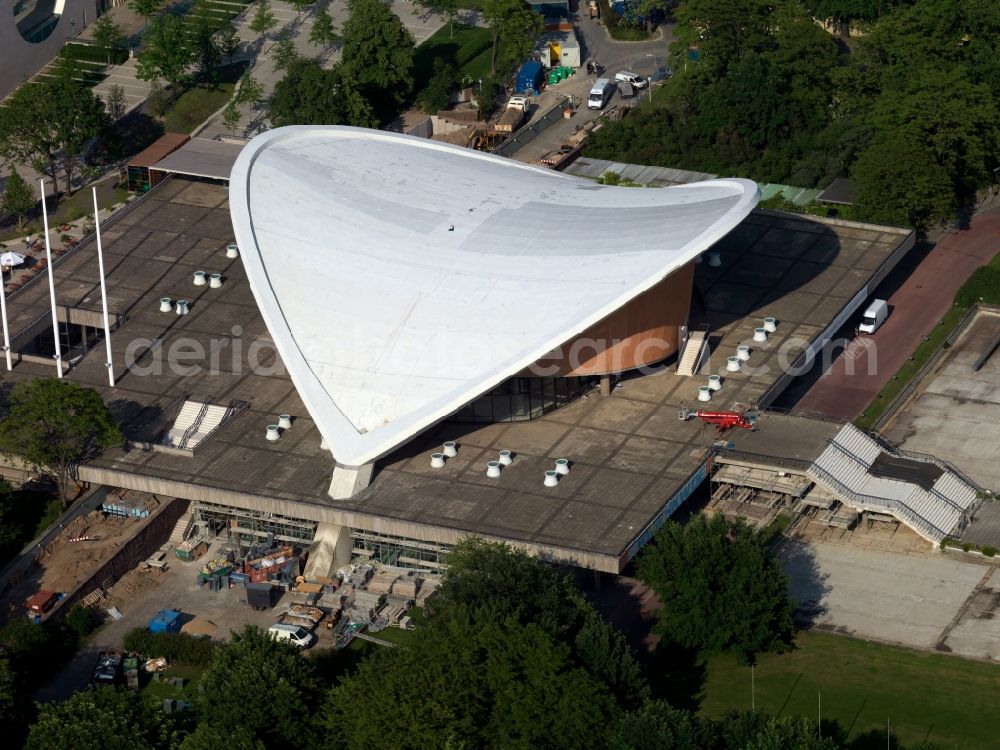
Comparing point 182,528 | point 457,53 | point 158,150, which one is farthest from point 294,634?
point 457,53

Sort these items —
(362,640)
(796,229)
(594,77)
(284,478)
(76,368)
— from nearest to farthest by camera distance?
(362,640), (284,478), (76,368), (796,229), (594,77)

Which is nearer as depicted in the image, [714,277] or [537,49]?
[714,277]

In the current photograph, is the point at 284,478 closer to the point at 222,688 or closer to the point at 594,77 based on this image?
the point at 222,688

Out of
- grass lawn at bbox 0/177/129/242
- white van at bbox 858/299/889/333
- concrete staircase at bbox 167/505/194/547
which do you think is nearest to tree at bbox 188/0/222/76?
grass lawn at bbox 0/177/129/242

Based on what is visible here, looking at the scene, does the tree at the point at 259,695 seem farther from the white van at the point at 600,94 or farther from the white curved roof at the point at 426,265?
the white van at the point at 600,94

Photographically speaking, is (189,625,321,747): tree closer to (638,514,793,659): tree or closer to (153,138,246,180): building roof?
(638,514,793,659): tree

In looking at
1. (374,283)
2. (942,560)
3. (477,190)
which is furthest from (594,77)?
(942,560)

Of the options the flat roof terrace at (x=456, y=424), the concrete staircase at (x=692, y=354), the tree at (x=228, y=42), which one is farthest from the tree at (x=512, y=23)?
the concrete staircase at (x=692, y=354)

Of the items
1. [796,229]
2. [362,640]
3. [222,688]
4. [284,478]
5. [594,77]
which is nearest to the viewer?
[222,688]

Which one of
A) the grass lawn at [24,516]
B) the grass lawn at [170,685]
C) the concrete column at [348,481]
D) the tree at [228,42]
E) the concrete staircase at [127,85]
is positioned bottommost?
the concrete staircase at [127,85]
